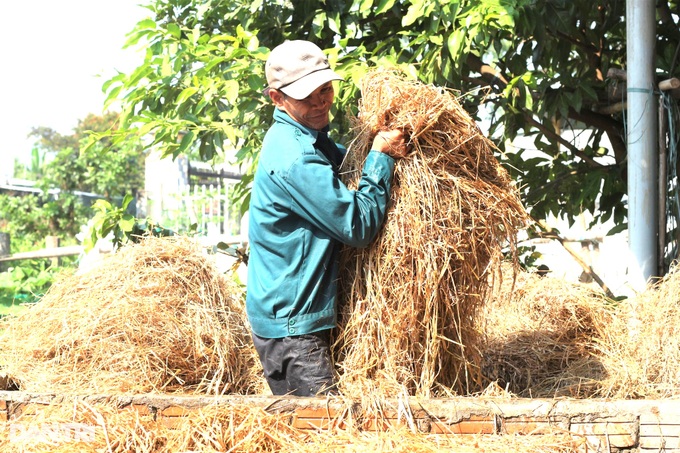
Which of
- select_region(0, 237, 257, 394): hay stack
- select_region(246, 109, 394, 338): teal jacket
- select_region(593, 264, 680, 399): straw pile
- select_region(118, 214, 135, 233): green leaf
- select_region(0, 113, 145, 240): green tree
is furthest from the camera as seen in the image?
select_region(0, 113, 145, 240): green tree

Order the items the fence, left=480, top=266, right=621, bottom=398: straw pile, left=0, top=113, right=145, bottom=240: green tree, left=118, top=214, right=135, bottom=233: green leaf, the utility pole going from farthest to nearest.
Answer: left=0, top=113, right=145, bottom=240: green tree < the fence < left=118, top=214, right=135, bottom=233: green leaf < the utility pole < left=480, top=266, right=621, bottom=398: straw pile

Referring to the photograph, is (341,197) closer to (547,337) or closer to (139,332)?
(139,332)

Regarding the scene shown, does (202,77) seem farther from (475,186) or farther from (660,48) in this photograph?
(660,48)

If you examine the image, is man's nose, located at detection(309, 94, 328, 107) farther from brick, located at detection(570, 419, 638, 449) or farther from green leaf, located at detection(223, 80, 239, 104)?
brick, located at detection(570, 419, 638, 449)

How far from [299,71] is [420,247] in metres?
0.70

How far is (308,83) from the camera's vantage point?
8.71ft

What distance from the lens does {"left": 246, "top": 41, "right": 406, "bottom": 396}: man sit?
2.57 metres

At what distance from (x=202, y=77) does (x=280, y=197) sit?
5.06 feet

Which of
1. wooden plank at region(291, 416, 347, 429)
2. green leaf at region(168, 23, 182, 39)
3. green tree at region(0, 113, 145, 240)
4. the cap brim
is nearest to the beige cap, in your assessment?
the cap brim

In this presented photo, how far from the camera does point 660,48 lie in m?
4.73

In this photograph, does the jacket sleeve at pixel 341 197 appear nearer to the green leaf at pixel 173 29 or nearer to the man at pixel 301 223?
the man at pixel 301 223

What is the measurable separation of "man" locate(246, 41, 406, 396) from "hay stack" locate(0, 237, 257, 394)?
1.88 feet

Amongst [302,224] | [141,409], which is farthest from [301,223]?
[141,409]

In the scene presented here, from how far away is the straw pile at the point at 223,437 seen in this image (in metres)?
2.42
